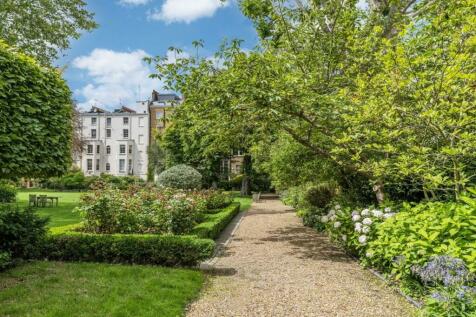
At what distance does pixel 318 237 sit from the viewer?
451 inches

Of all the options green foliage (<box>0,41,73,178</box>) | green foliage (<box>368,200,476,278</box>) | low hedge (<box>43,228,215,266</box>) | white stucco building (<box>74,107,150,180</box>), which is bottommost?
low hedge (<box>43,228,215,266</box>)

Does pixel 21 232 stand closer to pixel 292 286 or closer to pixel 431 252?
pixel 292 286

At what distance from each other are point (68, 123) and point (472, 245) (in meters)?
7.71

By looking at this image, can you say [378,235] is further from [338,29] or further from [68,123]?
[68,123]

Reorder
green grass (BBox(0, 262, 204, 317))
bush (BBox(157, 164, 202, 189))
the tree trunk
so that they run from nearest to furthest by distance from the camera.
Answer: green grass (BBox(0, 262, 204, 317)) < the tree trunk < bush (BBox(157, 164, 202, 189))

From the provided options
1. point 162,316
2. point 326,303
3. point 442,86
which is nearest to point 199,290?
point 162,316

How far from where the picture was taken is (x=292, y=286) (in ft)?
20.6

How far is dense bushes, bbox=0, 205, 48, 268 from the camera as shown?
688 cm

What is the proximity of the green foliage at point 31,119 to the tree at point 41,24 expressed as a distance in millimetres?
9622

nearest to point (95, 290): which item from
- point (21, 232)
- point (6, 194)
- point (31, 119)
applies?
point (21, 232)

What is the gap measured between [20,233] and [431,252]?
7.59 metres

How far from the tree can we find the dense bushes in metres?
10.2

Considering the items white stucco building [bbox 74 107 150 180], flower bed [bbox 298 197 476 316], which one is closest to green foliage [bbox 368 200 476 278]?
flower bed [bbox 298 197 476 316]

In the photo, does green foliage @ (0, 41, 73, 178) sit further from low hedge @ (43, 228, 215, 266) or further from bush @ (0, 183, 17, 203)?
bush @ (0, 183, 17, 203)
